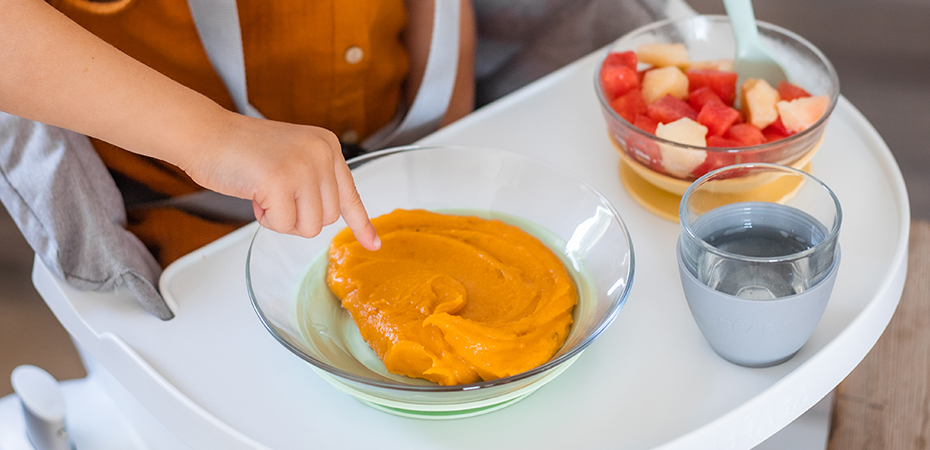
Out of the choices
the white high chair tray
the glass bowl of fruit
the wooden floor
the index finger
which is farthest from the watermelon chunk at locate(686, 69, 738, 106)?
the wooden floor

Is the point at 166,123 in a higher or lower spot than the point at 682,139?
higher

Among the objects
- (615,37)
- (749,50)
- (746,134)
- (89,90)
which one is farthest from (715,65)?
(89,90)

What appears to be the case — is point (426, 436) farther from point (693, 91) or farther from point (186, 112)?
point (693, 91)

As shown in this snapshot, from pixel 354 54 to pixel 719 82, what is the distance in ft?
1.56

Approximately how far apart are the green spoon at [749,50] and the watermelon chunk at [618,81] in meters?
0.14

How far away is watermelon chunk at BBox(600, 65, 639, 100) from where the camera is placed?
0.83 m

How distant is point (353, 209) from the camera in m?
0.65

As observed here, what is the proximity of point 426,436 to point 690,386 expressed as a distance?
9.0 inches

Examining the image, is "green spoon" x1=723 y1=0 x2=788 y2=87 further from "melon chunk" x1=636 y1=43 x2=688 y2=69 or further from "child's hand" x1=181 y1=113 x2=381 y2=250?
"child's hand" x1=181 y1=113 x2=381 y2=250

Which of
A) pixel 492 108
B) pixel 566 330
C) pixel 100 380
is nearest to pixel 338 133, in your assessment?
pixel 492 108

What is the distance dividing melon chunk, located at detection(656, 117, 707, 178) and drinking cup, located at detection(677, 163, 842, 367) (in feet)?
0.23

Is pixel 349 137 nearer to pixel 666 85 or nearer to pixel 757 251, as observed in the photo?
pixel 666 85

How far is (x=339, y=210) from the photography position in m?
0.63

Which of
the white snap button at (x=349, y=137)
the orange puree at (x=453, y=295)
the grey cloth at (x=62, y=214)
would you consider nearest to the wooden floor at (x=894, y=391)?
the orange puree at (x=453, y=295)
